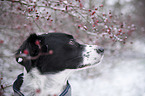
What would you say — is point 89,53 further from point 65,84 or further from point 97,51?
point 65,84

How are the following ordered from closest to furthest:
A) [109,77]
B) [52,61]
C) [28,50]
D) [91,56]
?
1. [28,50]
2. [52,61]
3. [91,56]
4. [109,77]

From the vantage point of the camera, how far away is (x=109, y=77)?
19.6 feet

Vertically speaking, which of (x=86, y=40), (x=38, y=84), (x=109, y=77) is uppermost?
(x=38, y=84)

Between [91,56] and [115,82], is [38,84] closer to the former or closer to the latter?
[91,56]

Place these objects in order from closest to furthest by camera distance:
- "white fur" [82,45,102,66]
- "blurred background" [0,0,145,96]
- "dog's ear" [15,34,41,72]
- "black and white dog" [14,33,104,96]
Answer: "dog's ear" [15,34,41,72] < "black and white dog" [14,33,104,96] < "white fur" [82,45,102,66] < "blurred background" [0,0,145,96]

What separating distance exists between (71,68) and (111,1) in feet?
32.9

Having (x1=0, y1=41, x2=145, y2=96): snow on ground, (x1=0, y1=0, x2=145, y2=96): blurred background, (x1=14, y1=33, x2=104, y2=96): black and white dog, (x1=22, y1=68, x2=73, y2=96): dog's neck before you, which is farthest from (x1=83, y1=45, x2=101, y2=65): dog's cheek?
(x1=0, y1=41, x2=145, y2=96): snow on ground

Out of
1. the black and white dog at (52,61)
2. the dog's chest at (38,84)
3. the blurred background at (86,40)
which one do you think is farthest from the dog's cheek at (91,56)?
the blurred background at (86,40)

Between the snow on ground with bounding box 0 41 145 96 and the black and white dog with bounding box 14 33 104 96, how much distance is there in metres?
1.55

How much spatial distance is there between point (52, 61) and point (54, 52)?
147 mm

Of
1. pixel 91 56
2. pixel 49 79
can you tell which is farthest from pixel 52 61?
pixel 91 56

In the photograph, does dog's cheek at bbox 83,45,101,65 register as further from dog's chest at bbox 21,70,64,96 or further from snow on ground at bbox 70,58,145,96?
snow on ground at bbox 70,58,145,96

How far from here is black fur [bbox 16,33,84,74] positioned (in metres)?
1.90

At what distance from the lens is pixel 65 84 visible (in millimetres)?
2400
